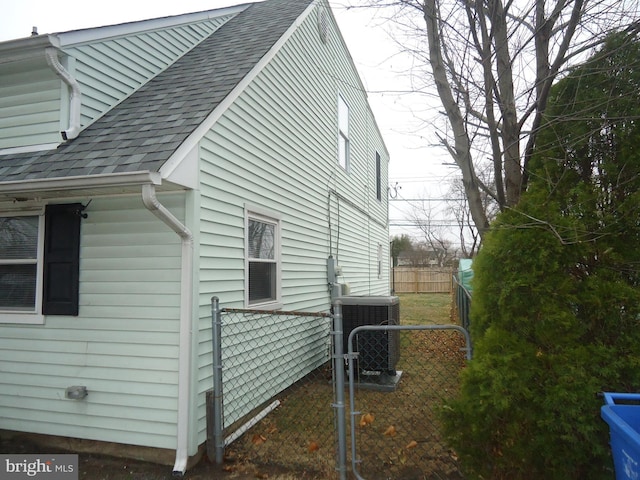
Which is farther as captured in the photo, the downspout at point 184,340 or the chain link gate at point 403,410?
the downspout at point 184,340

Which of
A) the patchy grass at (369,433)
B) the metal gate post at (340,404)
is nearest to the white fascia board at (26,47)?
the metal gate post at (340,404)

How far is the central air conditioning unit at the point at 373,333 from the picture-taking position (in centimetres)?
583

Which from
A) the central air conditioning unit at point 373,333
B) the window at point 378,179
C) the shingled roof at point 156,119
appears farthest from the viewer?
the window at point 378,179

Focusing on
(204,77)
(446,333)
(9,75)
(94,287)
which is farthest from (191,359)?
(446,333)

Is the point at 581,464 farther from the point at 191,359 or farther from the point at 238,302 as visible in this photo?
the point at 238,302

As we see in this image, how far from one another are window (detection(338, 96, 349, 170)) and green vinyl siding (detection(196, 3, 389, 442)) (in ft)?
0.79

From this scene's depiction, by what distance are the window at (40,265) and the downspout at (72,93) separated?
81 cm

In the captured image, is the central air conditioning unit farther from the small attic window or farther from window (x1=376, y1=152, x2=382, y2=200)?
window (x1=376, y1=152, x2=382, y2=200)

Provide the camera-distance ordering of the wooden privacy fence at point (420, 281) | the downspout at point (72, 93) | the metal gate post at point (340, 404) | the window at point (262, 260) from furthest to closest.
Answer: the wooden privacy fence at point (420, 281) < the window at point (262, 260) < the downspout at point (72, 93) < the metal gate post at point (340, 404)

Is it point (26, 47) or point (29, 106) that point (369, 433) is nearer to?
point (29, 106)

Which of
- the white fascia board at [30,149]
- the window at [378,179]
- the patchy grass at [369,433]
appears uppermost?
the window at [378,179]

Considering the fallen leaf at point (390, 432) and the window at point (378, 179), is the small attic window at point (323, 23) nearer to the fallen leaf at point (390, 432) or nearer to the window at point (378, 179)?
the window at point (378, 179)

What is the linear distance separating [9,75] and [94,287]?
8.66 feet

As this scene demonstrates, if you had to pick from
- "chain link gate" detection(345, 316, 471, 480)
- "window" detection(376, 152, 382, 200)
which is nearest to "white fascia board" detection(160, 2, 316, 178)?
"chain link gate" detection(345, 316, 471, 480)
